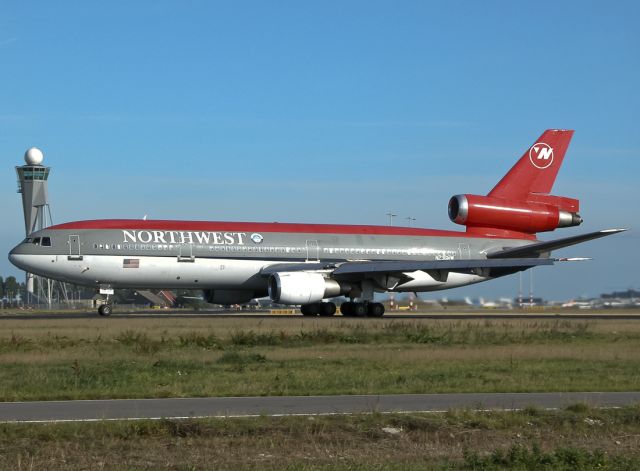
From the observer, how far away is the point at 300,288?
1829 inches

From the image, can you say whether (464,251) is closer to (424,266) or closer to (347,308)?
(424,266)

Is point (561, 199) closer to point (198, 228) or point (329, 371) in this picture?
point (198, 228)

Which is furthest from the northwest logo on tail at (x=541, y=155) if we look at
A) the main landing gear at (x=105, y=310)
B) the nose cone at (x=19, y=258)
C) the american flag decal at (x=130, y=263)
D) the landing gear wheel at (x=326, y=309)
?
the nose cone at (x=19, y=258)

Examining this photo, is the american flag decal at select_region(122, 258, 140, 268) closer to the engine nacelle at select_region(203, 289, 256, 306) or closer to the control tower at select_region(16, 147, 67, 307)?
the engine nacelle at select_region(203, 289, 256, 306)

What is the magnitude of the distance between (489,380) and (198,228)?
31.2m

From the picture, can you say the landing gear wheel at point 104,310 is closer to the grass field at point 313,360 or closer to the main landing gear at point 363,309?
the grass field at point 313,360

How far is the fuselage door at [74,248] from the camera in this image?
47.0m

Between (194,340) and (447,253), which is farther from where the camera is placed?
(447,253)

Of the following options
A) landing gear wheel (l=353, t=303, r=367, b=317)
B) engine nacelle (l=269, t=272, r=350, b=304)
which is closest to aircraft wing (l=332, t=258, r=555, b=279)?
engine nacelle (l=269, t=272, r=350, b=304)

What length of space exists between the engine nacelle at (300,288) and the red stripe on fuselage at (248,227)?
4317 millimetres

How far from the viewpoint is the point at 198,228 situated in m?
49.3

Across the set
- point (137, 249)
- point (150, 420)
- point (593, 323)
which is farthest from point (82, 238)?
point (150, 420)

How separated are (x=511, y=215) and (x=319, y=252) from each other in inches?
464

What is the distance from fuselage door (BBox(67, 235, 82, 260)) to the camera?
47.0m
